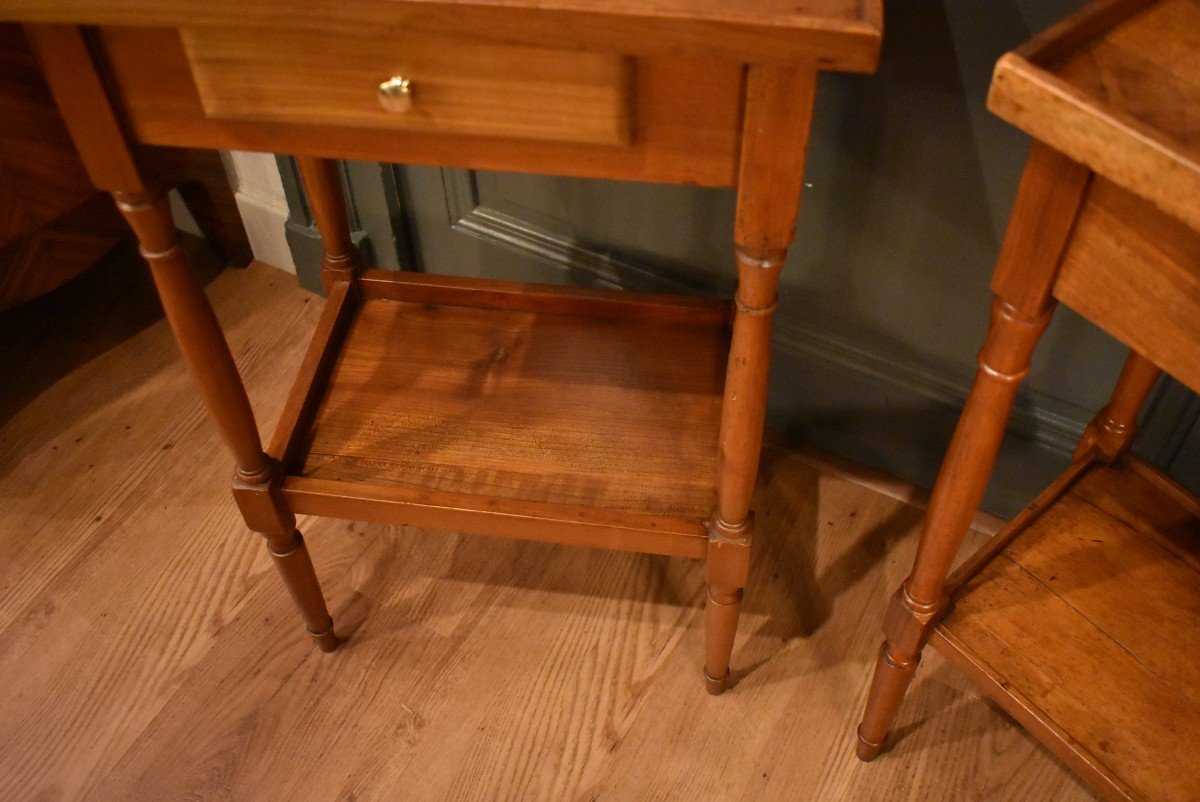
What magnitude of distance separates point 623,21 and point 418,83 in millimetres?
171

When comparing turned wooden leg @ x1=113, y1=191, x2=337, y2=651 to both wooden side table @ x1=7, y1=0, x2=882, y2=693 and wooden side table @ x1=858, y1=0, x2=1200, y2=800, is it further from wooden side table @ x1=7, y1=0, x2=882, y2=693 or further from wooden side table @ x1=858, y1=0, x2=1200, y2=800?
wooden side table @ x1=858, y1=0, x2=1200, y2=800

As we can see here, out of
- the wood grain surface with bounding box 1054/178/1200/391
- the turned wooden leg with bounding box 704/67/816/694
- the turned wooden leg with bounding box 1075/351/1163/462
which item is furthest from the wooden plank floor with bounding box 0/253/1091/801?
the wood grain surface with bounding box 1054/178/1200/391

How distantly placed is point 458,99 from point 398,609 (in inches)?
→ 30.9

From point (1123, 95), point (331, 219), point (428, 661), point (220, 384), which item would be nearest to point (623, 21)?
point (1123, 95)

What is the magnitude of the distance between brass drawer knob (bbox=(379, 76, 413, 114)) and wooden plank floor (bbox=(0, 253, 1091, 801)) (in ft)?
2.48

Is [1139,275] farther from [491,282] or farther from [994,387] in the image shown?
[491,282]

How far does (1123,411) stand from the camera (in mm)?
1074

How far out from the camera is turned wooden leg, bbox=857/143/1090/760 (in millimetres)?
683

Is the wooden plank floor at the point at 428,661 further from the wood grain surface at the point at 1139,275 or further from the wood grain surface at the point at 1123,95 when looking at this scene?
the wood grain surface at the point at 1123,95

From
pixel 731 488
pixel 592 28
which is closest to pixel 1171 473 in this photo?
pixel 731 488

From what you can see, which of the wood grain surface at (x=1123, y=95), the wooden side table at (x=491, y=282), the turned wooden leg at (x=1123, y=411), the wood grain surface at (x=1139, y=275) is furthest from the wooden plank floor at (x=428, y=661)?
the wood grain surface at (x=1123, y=95)

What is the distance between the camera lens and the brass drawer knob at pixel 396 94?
2.46ft

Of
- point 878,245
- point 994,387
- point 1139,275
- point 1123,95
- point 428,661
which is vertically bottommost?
point 428,661

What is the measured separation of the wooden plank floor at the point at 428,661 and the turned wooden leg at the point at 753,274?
0.22 meters
